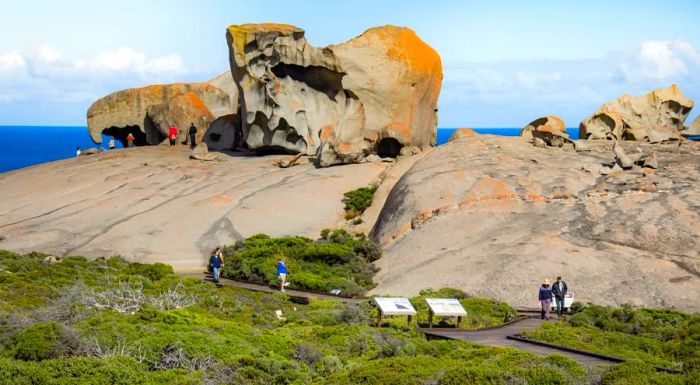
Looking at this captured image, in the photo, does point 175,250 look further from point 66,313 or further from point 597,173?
point 597,173

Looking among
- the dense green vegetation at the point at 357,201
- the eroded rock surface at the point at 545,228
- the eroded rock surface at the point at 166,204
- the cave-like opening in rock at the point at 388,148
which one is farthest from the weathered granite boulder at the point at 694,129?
the dense green vegetation at the point at 357,201

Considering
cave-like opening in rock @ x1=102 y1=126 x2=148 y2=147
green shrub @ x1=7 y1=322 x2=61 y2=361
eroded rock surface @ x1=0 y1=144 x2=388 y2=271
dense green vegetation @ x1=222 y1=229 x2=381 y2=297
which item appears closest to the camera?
green shrub @ x1=7 y1=322 x2=61 y2=361

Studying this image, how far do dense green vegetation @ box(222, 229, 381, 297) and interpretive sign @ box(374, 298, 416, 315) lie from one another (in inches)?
272

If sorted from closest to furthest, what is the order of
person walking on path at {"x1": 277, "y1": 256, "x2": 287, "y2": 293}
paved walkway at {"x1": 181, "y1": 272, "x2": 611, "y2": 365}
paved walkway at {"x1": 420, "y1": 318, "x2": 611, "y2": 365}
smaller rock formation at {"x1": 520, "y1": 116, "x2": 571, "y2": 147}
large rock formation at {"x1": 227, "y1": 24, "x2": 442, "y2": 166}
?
paved walkway at {"x1": 181, "y1": 272, "x2": 611, "y2": 365}
paved walkway at {"x1": 420, "y1": 318, "x2": 611, "y2": 365}
person walking on path at {"x1": 277, "y1": 256, "x2": 287, "y2": 293}
smaller rock formation at {"x1": 520, "y1": 116, "x2": 571, "y2": 147}
large rock formation at {"x1": 227, "y1": 24, "x2": 442, "y2": 166}

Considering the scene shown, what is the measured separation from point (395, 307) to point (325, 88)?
30444 mm

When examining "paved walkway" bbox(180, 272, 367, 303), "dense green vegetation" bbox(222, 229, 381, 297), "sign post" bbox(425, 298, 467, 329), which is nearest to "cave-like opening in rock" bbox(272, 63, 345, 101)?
"dense green vegetation" bbox(222, 229, 381, 297)

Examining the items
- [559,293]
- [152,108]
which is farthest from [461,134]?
[559,293]

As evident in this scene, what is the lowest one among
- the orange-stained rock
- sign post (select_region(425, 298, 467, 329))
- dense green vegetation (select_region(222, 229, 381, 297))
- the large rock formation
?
dense green vegetation (select_region(222, 229, 381, 297))

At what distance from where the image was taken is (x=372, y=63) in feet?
173

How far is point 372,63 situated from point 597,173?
18.3 m

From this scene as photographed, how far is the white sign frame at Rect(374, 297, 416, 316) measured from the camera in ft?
77.3

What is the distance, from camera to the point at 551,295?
2639 centimetres

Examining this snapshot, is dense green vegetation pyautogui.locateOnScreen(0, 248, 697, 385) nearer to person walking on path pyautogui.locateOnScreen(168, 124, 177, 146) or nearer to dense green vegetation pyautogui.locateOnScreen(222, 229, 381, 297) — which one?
dense green vegetation pyautogui.locateOnScreen(222, 229, 381, 297)

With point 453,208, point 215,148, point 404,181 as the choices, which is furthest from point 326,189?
point 215,148
